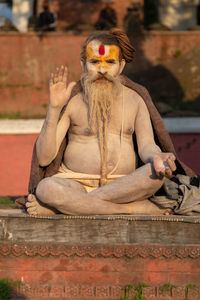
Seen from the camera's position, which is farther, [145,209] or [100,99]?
[100,99]

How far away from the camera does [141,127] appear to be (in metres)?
6.38

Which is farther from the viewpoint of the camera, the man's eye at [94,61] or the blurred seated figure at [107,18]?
the blurred seated figure at [107,18]

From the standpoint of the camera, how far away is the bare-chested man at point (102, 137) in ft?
19.4

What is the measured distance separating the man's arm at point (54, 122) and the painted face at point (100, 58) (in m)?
0.35

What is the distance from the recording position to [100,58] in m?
6.40

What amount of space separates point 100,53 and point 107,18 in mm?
10609

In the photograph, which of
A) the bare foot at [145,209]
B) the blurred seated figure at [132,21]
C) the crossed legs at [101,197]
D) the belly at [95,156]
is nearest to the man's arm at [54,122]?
the belly at [95,156]

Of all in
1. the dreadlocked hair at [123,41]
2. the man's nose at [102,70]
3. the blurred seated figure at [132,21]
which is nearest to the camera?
the man's nose at [102,70]

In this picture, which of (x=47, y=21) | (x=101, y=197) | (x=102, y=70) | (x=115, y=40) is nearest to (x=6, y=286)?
(x=101, y=197)

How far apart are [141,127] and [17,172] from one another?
731cm

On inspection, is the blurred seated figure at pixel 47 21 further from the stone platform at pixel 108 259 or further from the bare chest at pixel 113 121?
the stone platform at pixel 108 259

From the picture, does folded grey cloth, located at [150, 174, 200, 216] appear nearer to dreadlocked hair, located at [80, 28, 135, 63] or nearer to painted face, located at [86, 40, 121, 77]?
painted face, located at [86, 40, 121, 77]

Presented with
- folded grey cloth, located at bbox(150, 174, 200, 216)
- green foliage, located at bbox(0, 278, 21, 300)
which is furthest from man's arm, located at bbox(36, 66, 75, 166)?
green foliage, located at bbox(0, 278, 21, 300)

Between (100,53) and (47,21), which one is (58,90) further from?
(47,21)
